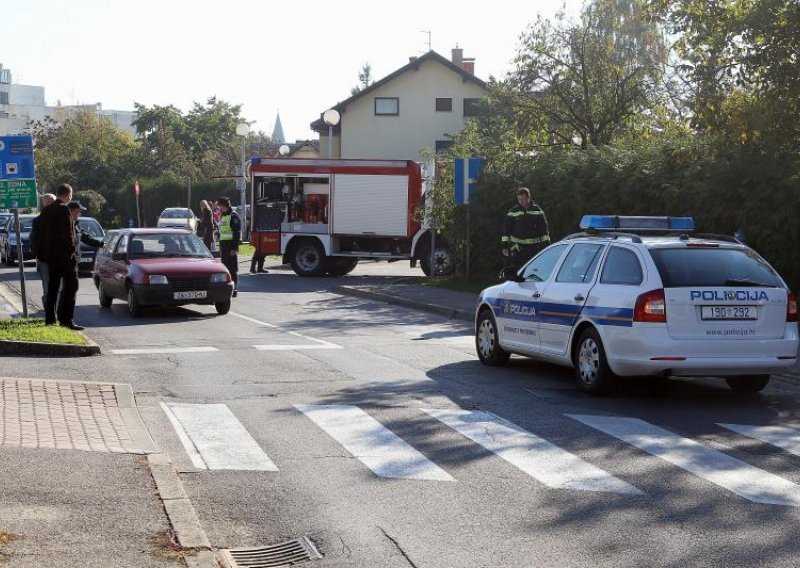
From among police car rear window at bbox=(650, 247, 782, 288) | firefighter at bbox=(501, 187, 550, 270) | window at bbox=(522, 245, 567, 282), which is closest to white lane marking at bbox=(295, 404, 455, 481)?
police car rear window at bbox=(650, 247, 782, 288)

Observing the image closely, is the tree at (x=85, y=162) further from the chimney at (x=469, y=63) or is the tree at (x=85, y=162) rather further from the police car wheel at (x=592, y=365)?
the police car wheel at (x=592, y=365)

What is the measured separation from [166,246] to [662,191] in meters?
8.35

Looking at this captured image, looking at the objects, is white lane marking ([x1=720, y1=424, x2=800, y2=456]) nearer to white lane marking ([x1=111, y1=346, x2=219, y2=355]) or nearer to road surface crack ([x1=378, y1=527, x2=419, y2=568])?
road surface crack ([x1=378, y1=527, x2=419, y2=568])

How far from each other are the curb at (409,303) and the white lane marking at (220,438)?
10413 millimetres

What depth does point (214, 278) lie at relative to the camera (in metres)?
21.0

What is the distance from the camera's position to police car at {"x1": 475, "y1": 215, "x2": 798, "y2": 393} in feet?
36.4

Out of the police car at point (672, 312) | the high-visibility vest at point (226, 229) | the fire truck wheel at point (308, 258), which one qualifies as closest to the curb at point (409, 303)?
the high-visibility vest at point (226, 229)

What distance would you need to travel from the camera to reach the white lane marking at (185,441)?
855 cm

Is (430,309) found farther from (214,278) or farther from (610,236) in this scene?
(610,236)

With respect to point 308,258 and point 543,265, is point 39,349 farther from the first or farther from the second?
point 308,258

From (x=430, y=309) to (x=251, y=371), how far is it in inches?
375

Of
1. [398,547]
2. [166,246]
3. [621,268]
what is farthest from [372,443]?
[166,246]

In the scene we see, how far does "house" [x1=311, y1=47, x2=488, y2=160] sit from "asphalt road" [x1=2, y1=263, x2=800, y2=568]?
1978 inches

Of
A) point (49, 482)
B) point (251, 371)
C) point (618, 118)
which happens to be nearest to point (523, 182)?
point (618, 118)
